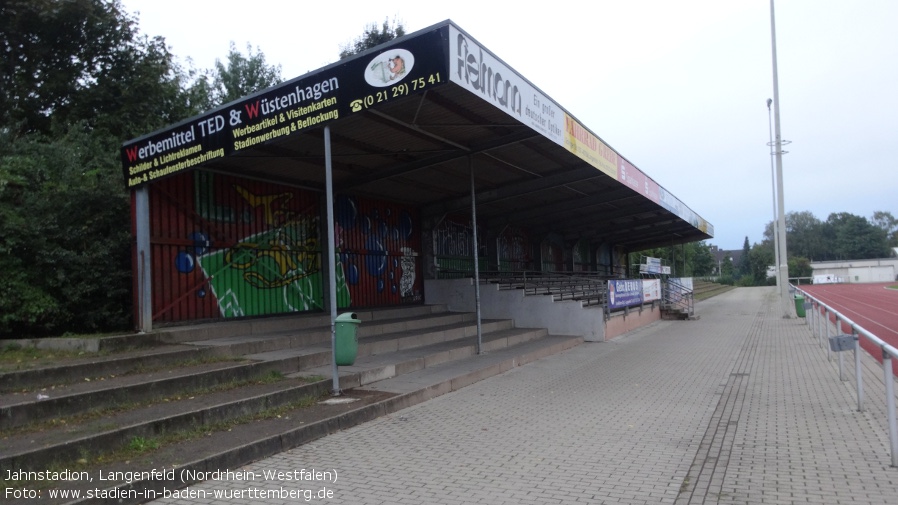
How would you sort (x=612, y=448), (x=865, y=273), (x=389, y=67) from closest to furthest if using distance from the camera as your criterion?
(x=612, y=448) < (x=389, y=67) < (x=865, y=273)

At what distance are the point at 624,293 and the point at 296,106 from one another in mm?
13556

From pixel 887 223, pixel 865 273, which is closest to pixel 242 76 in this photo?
pixel 865 273

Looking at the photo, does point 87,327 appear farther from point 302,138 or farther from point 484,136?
point 484,136

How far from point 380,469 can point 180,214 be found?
7.57 m

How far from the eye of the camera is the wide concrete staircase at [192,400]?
5012 millimetres

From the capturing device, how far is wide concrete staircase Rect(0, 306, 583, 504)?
5012 mm

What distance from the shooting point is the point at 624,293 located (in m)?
19.3

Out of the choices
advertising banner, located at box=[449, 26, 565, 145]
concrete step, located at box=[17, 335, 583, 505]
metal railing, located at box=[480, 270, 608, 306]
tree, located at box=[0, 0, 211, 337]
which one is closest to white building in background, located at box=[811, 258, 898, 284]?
metal railing, located at box=[480, 270, 608, 306]

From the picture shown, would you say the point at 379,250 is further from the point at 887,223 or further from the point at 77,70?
the point at 887,223

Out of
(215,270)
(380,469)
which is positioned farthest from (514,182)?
(380,469)

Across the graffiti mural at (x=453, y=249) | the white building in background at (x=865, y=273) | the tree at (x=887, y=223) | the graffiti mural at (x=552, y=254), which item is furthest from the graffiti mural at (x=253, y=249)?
the tree at (x=887, y=223)

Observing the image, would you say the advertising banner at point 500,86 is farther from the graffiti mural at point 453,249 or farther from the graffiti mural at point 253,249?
the graffiti mural at point 453,249

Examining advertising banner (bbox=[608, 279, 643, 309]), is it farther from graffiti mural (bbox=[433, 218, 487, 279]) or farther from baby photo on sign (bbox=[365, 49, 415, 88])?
baby photo on sign (bbox=[365, 49, 415, 88])

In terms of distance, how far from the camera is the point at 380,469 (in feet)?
18.4
